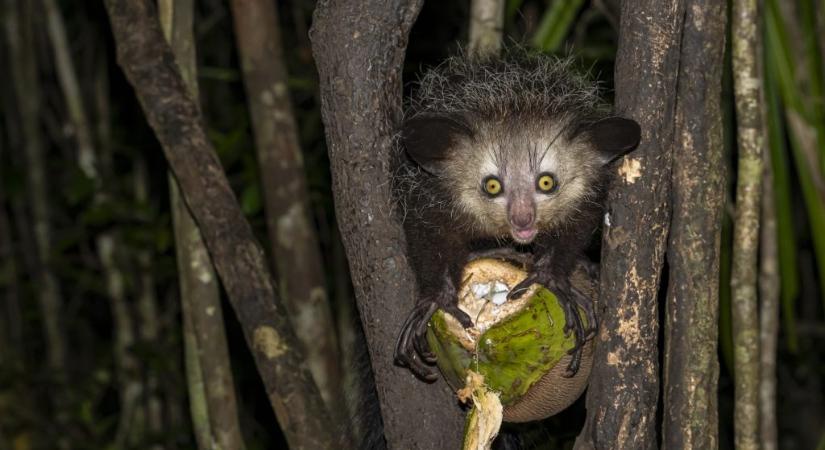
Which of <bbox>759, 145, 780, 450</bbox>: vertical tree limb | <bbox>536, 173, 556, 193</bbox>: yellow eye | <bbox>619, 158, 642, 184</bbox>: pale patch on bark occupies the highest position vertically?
<bbox>619, 158, 642, 184</bbox>: pale patch on bark

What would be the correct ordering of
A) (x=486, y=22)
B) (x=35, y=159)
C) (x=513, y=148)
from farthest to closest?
(x=35, y=159) < (x=486, y=22) < (x=513, y=148)

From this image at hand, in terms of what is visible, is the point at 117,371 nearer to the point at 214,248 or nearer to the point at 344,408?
the point at 344,408

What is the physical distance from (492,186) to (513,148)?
11cm

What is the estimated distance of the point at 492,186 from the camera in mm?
2670

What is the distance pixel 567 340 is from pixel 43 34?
15.5 feet

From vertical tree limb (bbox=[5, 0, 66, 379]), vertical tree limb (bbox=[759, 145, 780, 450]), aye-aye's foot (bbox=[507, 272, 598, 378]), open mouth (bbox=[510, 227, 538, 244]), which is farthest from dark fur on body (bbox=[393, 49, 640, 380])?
vertical tree limb (bbox=[5, 0, 66, 379])

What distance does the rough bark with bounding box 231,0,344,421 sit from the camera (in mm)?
3254

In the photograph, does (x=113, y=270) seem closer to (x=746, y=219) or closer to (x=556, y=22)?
(x=556, y=22)

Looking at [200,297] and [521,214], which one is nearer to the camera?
[521,214]

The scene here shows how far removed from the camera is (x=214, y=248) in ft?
8.34

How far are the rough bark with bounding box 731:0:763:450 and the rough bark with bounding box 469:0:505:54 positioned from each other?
2.73ft

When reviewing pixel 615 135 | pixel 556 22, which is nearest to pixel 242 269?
pixel 615 135

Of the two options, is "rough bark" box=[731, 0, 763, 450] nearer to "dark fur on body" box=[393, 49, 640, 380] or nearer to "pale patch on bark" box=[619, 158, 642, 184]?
"dark fur on body" box=[393, 49, 640, 380]

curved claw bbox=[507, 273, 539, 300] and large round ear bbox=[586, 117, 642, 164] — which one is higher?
large round ear bbox=[586, 117, 642, 164]
